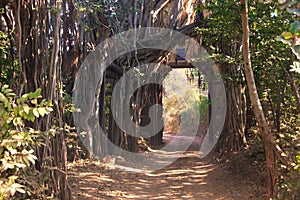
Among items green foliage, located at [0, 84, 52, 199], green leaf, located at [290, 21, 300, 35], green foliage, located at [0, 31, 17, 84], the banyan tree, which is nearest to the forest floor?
the banyan tree

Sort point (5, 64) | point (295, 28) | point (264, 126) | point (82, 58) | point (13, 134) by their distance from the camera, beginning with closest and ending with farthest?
1. point (295, 28)
2. point (13, 134)
3. point (264, 126)
4. point (5, 64)
5. point (82, 58)

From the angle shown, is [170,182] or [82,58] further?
[82,58]

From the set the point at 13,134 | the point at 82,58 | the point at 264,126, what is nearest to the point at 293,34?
the point at 13,134

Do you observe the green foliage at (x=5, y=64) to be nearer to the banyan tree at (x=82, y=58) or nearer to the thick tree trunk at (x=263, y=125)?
the banyan tree at (x=82, y=58)

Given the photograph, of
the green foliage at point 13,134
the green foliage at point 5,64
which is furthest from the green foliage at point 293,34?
the green foliage at point 5,64

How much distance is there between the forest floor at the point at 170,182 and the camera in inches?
178

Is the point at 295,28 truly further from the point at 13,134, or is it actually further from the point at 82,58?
the point at 82,58

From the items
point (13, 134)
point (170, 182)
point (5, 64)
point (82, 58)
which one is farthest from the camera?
point (82, 58)

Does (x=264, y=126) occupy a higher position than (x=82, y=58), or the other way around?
(x=82, y=58)

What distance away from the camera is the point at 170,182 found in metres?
5.52

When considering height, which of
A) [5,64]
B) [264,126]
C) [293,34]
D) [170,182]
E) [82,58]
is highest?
[82,58]

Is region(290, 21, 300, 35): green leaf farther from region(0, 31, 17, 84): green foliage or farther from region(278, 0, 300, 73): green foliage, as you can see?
region(0, 31, 17, 84): green foliage

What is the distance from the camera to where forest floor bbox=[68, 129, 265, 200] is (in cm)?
452

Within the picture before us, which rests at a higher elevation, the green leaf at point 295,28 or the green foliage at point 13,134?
the green leaf at point 295,28
